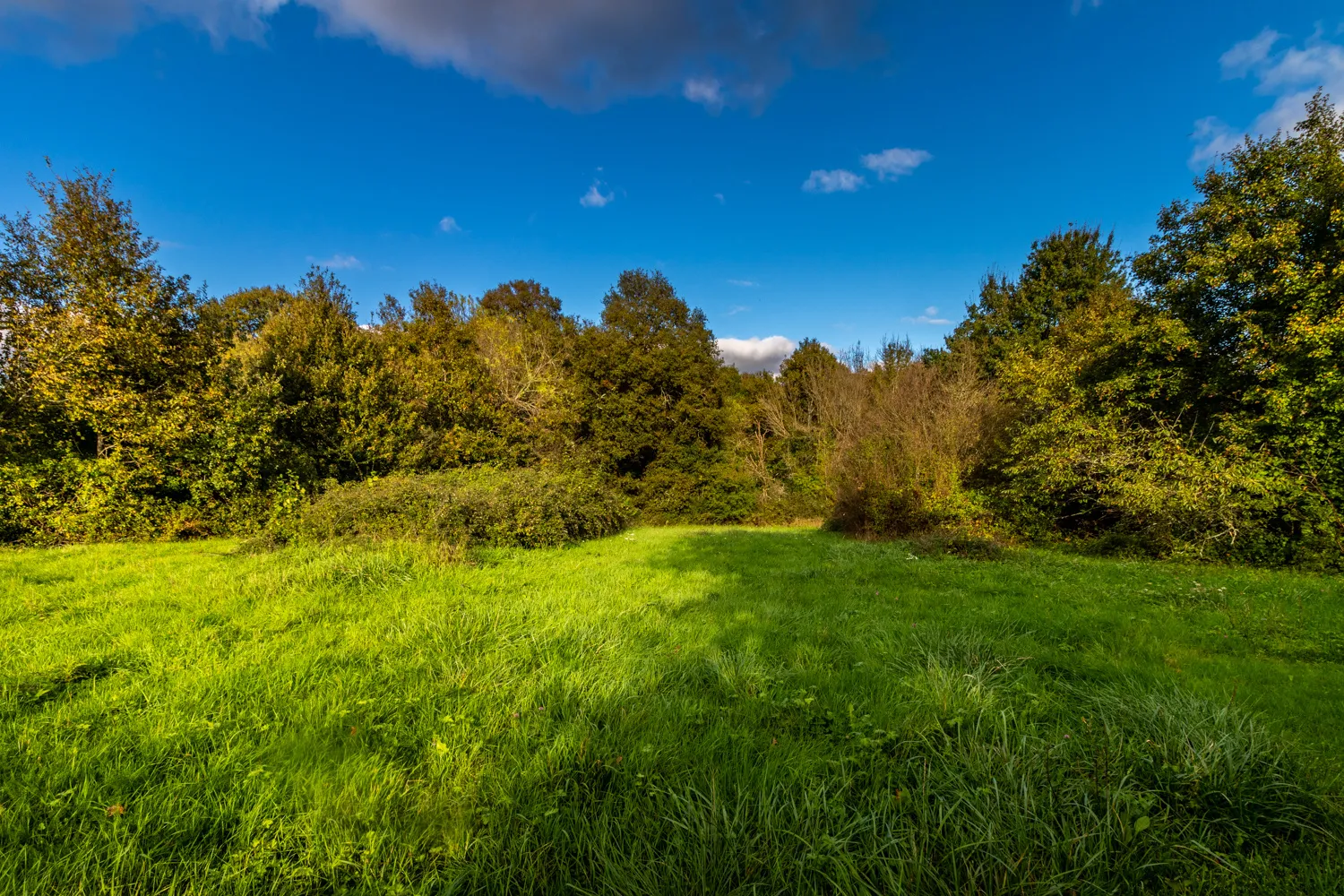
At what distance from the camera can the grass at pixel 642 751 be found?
1.64 metres

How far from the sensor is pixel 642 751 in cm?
226

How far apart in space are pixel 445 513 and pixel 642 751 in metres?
8.84

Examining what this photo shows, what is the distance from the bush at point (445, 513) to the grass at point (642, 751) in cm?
462

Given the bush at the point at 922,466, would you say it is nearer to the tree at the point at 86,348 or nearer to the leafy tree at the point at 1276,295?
the leafy tree at the point at 1276,295

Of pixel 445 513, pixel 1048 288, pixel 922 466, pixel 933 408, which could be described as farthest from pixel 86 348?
pixel 1048 288

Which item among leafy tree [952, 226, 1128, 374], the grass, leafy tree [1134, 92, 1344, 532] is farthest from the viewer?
leafy tree [952, 226, 1128, 374]

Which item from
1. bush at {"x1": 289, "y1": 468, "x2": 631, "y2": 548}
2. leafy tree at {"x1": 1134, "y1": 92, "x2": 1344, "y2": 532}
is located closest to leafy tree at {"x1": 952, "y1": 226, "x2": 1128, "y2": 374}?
leafy tree at {"x1": 1134, "y1": 92, "x2": 1344, "y2": 532}

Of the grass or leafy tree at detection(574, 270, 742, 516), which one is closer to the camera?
the grass

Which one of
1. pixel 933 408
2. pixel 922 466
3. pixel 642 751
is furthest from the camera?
pixel 933 408

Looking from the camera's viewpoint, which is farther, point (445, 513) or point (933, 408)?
point (933, 408)

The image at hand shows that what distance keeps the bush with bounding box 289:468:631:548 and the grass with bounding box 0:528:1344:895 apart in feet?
15.2

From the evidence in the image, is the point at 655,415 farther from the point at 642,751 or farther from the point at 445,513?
the point at 642,751

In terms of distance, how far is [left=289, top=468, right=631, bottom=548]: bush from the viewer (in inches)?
369

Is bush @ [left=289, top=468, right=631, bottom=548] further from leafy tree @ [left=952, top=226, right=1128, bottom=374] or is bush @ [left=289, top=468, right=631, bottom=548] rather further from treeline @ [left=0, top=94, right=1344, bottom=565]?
leafy tree @ [left=952, top=226, right=1128, bottom=374]
